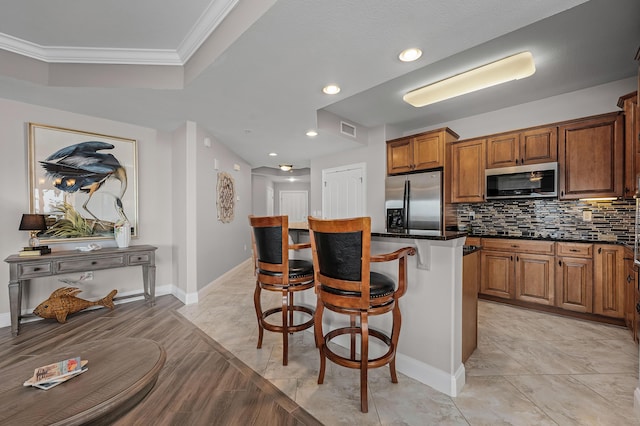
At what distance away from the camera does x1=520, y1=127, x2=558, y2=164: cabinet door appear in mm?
3160

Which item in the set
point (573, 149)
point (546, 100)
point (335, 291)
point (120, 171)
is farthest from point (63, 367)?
point (546, 100)

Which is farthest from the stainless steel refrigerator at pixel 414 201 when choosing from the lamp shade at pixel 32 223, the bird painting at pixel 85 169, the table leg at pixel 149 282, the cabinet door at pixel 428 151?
the lamp shade at pixel 32 223

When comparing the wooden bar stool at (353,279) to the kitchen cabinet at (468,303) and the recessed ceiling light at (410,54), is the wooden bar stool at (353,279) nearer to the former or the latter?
the kitchen cabinet at (468,303)

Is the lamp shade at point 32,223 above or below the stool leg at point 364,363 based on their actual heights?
above

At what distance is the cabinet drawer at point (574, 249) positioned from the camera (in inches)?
113

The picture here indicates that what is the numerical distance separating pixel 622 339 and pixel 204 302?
450 centimetres

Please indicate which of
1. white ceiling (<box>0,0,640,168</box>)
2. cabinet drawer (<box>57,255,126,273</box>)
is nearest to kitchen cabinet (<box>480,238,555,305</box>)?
white ceiling (<box>0,0,640,168</box>)

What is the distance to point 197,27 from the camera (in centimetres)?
217

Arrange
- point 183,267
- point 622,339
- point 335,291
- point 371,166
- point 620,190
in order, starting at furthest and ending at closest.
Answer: point 371,166 → point 183,267 → point 620,190 → point 622,339 → point 335,291

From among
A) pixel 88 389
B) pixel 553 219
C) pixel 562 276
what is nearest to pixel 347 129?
pixel 553 219

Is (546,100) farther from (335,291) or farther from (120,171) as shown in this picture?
(120,171)

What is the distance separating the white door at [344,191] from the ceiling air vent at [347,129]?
612 millimetres

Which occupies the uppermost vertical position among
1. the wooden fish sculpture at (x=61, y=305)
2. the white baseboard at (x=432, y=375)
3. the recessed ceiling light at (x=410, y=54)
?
the recessed ceiling light at (x=410, y=54)

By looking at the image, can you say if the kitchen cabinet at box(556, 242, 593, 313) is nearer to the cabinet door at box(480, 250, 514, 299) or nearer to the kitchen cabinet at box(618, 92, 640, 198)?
the cabinet door at box(480, 250, 514, 299)
